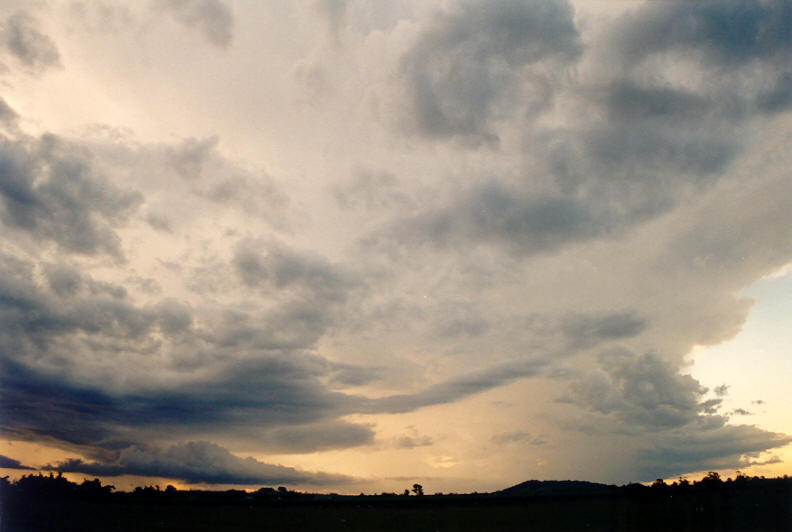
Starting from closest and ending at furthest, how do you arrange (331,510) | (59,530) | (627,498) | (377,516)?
(59,530), (627,498), (377,516), (331,510)

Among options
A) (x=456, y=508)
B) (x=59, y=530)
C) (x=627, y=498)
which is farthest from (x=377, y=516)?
(x=59, y=530)

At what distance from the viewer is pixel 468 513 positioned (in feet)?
342

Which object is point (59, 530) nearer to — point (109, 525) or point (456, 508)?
point (109, 525)

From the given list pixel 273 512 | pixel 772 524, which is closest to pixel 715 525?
pixel 772 524

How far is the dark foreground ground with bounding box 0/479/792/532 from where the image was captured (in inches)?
3054

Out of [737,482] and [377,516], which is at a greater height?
[737,482]

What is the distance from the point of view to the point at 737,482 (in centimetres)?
9425

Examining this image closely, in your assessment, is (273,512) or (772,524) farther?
(273,512)

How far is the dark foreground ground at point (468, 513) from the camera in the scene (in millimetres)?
77562

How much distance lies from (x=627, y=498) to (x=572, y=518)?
20.0 meters

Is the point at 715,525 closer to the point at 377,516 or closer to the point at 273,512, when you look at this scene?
the point at 377,516

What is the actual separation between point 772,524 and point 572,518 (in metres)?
28.4

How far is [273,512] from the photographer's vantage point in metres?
112

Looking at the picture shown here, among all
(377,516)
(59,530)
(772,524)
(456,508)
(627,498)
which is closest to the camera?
(772,524)
